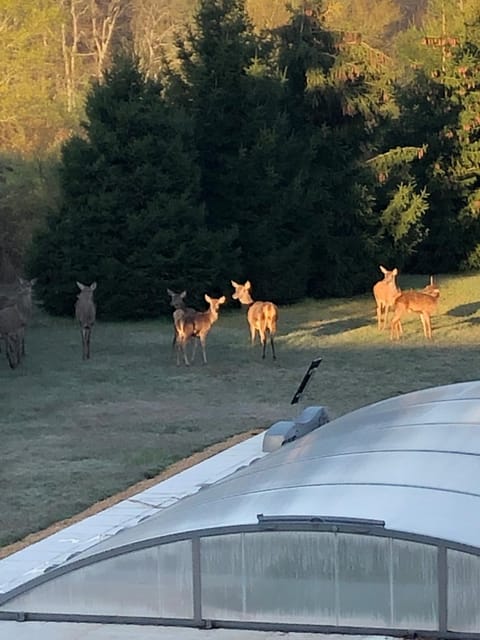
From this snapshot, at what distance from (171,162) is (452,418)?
1959 cm

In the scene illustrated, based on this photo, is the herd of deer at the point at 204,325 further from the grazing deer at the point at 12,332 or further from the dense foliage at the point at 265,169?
the dense foliage at the point at 265,169

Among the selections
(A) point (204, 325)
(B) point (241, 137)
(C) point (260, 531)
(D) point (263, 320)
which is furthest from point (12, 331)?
(C) point (260, 531)

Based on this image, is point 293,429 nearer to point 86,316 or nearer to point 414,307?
point 86,316

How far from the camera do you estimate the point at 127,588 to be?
5500 mm

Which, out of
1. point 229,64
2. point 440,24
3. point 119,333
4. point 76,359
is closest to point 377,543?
point 76,359

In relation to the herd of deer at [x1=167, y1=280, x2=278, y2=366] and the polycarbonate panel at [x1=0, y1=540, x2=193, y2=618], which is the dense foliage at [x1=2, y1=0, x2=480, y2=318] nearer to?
the herd of deer at [x1=167, y1=280, x2=278, y2=366]

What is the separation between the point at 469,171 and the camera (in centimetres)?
3522

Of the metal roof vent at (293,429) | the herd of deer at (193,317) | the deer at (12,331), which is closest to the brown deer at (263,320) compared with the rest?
the herd of deer at (193,317)

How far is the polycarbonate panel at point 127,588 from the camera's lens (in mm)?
5414

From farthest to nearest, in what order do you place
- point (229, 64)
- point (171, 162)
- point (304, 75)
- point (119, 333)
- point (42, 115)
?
point (42, 115)
point (304, 75)
point (229, 64)
point (171, 162)
point (119, 333)

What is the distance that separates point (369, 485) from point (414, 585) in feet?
2.90

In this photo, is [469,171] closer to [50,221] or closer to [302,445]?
[50,221]

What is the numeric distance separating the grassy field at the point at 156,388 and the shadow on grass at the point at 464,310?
22mm

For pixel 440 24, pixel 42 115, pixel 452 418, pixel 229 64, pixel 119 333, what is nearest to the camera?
pixel 452 418
